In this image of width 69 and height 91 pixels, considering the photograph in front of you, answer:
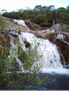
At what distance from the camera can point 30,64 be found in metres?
5.03

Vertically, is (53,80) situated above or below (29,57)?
below

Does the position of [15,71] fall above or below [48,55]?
above

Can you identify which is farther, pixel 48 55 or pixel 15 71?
pixel 48 55

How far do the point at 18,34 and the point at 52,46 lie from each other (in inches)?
87.1

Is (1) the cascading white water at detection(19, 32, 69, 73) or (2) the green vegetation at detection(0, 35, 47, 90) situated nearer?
(2) the green vegetation at detection(0, 35, 47, 90)

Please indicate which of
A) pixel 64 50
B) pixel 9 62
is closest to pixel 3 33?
pixel 64 50

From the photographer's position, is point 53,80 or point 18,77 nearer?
point 18,77

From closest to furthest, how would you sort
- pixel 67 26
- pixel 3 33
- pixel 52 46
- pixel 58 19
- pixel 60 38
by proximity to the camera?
pixel 3 33 < pixel 52 46 < pixel 60 38 < pixel 67 26 < pixel 58 19

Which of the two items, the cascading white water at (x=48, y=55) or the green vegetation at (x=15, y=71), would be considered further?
the cascading white water at (x=48, y=55)

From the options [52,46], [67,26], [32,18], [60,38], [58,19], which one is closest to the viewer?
[52,46]

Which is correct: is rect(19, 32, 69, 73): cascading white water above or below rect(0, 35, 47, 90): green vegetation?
below

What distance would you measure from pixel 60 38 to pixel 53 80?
6142mm

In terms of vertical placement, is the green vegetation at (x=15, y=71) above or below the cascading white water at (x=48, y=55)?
above

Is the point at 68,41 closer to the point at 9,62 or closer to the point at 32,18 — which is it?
the point at 9,62
